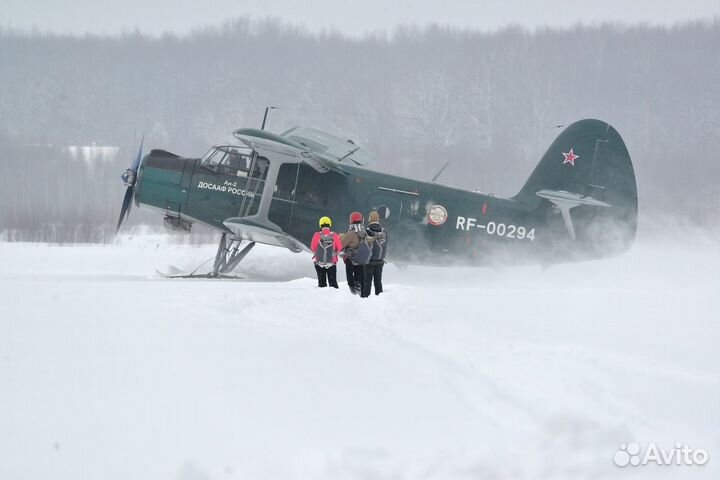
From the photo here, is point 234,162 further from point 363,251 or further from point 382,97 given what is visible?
point 382,97

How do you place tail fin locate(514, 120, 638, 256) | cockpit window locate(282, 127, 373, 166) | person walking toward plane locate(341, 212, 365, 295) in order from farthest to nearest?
cockpit window locate(282, 127, 373, 166) < tail fin locate(514, 120, 638, 256) < person walking toward plane locate(341, 212, 365, 295)

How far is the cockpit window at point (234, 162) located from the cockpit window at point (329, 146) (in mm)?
1109

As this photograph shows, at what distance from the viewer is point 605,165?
1683cm

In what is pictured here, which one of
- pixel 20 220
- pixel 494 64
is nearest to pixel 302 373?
pixel 20 220

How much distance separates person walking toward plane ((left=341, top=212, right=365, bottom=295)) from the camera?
13.0 metres

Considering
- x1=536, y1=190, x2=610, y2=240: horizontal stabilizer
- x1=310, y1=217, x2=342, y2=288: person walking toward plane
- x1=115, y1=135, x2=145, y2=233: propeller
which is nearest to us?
x1=310, y1=217, x2=342, y2=288: person walking toward plane

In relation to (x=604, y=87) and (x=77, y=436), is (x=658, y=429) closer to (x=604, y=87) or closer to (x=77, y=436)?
(x=77, y=436)

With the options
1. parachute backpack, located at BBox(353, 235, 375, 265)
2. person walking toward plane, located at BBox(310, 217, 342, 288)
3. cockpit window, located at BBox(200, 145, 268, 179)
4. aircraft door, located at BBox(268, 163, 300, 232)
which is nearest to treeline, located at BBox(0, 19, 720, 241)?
cockpit window, located at BBox(200, 145, 268, 179)

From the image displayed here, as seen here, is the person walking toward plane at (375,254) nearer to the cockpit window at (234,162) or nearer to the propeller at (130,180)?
the cockpit window at (234,162)

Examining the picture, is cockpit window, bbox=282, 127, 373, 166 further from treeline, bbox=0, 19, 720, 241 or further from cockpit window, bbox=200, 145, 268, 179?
treeline, bbox=0, 19, 720, 241

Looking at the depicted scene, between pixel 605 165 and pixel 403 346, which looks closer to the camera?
pixel 403 346

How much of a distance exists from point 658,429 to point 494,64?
78607 mm

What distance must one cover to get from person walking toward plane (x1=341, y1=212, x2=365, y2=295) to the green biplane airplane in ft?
9.85

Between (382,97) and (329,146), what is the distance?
60256 millimetres
